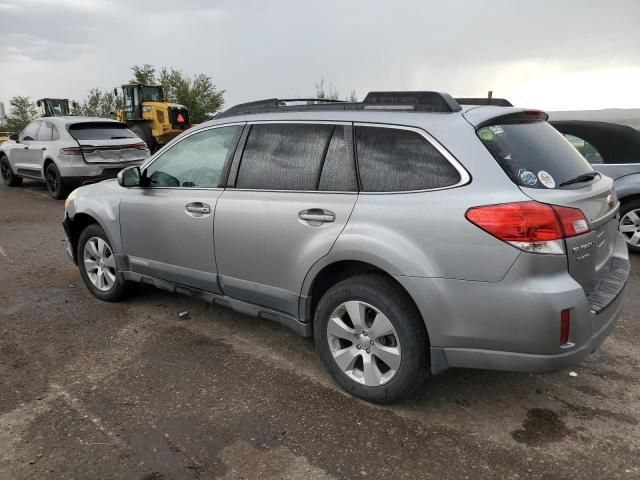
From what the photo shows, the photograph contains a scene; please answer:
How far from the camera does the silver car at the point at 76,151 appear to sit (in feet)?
32.9

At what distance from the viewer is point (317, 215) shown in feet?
9.95

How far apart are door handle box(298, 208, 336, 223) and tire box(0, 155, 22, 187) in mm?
11714

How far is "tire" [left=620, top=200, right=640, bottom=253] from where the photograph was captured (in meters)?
6.02

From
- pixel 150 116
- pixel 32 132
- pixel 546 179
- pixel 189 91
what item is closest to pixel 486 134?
pixel 546 179

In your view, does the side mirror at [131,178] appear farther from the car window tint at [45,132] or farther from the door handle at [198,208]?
the car window tint at [45,132]

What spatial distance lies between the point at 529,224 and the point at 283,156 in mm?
1588

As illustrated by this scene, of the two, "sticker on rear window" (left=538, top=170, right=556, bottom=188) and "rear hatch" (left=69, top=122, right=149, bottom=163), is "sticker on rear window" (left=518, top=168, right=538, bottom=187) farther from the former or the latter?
"rear hatch" (left=69, top=122, right=149, bottom=163)

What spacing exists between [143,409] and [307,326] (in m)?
1.06

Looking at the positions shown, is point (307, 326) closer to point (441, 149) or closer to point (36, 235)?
point (441, 149)

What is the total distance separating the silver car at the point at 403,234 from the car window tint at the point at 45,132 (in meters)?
8.12

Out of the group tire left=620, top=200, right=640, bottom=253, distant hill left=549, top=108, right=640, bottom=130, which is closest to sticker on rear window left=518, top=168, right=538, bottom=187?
distant hill left=549, top=108, right=640, bottom=130

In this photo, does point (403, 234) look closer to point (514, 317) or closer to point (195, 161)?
point (514, 317)

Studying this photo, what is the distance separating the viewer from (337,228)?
2943mm

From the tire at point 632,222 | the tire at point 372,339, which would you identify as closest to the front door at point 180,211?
the tire at point 372,339
